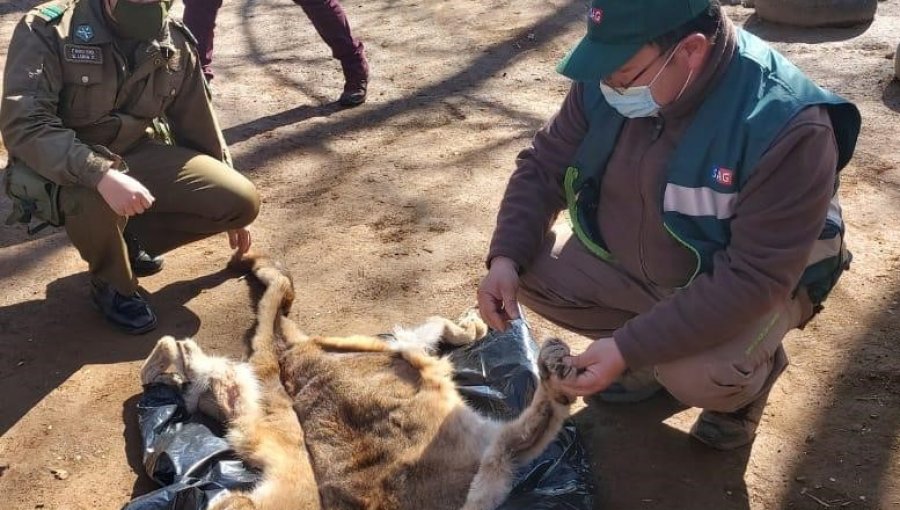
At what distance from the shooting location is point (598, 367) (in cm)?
314

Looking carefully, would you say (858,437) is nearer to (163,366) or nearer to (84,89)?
(163,366)

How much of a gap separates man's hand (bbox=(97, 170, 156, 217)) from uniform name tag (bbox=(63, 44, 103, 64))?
1.96ft

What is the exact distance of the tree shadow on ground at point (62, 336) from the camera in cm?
435

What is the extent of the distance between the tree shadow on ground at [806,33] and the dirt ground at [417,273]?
0.10 feet

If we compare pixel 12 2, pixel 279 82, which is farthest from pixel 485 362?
pixel 12 2

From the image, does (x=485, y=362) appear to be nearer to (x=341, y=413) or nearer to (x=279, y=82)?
(x=341, y=413)

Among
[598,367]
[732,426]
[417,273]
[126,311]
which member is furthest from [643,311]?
[126,311]

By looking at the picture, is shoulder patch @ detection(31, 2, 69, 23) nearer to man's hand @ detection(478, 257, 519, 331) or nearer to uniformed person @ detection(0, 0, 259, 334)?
uniformed person @ detection(0, 0, 259, 334)

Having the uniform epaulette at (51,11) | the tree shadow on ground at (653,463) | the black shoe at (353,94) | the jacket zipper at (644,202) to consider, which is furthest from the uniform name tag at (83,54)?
the black shoe at (353,94)

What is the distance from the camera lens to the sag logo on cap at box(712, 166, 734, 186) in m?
3.05

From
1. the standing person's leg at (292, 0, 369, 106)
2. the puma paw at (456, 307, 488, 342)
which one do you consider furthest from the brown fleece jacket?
the standing person's leg at (292, 0, 369, 106)

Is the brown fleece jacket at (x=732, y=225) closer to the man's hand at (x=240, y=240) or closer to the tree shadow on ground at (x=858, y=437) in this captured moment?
the tree shadow on ground at (x=858, y=437)

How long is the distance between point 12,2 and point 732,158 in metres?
9.78

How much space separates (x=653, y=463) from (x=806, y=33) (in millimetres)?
5615
